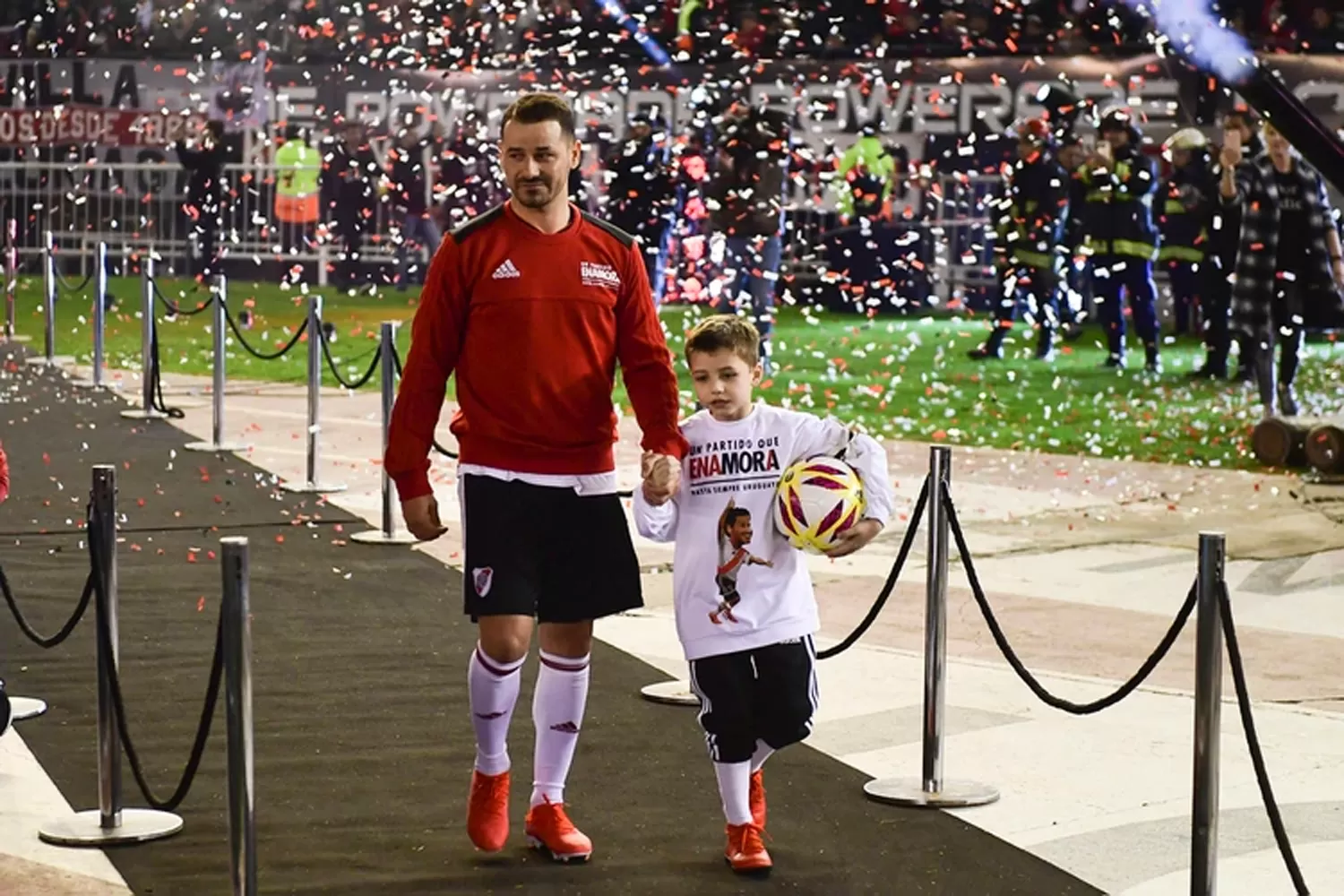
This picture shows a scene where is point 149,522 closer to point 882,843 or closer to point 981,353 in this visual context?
point 882,843

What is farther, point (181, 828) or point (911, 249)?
point (911, 249)

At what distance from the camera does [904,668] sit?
25.4 feet

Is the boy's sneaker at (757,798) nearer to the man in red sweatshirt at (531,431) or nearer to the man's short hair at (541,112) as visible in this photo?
the man in red sweatshirt at (531,431)

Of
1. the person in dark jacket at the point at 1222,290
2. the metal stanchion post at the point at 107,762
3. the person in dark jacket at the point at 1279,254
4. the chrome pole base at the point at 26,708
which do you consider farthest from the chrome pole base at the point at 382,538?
the person in dark jacket at the point at 1222,290

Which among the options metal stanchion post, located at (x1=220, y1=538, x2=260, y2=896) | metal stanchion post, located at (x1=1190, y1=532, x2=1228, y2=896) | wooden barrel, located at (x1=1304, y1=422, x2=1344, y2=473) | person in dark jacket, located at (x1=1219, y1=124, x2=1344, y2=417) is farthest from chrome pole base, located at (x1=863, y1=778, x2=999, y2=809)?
person in dark jacket, located at (x1=1219, y1=124, x2=1344, y2=417)

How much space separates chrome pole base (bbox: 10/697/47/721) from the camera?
22.2 ft

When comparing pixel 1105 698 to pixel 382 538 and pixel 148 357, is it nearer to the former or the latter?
pixel 382 538

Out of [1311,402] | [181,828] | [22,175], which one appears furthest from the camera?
[22,175]

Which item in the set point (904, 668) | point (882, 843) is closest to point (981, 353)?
point (904, 668)

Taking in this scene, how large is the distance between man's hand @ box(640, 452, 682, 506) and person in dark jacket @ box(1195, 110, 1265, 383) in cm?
1308

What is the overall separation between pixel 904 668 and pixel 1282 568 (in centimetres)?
279

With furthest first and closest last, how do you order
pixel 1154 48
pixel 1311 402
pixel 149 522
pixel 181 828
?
1. pixel 1154 48
2. pixel 1311 402
3. pixel 149 522
4. pixel 181 828

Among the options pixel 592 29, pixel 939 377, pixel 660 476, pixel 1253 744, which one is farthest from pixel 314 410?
pixel 592 29

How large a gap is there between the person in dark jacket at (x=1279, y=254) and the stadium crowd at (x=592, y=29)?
9.66m
